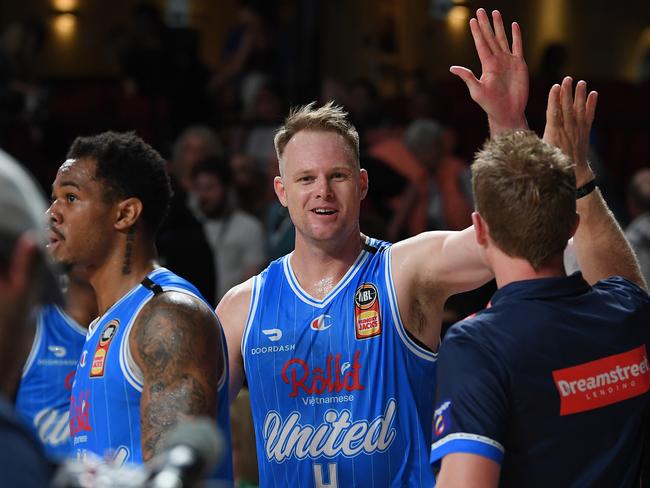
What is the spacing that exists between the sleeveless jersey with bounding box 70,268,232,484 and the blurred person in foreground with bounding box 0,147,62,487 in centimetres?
191

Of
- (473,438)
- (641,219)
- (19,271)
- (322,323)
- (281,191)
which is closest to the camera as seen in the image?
(19,271)

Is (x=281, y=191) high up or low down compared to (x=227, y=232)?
up

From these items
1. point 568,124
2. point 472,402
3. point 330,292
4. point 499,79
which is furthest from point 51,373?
point 472,402

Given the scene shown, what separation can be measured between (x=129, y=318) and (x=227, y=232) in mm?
4398

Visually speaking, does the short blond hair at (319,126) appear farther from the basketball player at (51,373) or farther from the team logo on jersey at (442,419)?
the team logo on jersey at (442,419)

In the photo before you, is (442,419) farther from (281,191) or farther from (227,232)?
(227,232)

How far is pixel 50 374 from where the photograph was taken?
5207mm

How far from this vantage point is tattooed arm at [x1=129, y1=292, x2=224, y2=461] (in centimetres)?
350

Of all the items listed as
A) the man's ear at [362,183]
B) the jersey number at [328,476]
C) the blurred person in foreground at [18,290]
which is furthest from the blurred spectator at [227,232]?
the blurred person in foreground at [18,290]

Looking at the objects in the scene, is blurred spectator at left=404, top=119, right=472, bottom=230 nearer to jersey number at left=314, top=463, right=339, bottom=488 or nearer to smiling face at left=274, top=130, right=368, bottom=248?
smiling face at left=274, top=130, right=368, bottom=248

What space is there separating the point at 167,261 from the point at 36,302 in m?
4.84

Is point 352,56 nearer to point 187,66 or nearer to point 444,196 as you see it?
point 187,66

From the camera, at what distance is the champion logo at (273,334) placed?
4352mm

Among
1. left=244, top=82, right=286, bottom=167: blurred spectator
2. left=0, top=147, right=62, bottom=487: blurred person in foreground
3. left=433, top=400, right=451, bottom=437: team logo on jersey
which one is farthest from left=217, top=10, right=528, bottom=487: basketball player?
left=244, top=82, right=286, bottom=167: blurred spectator
